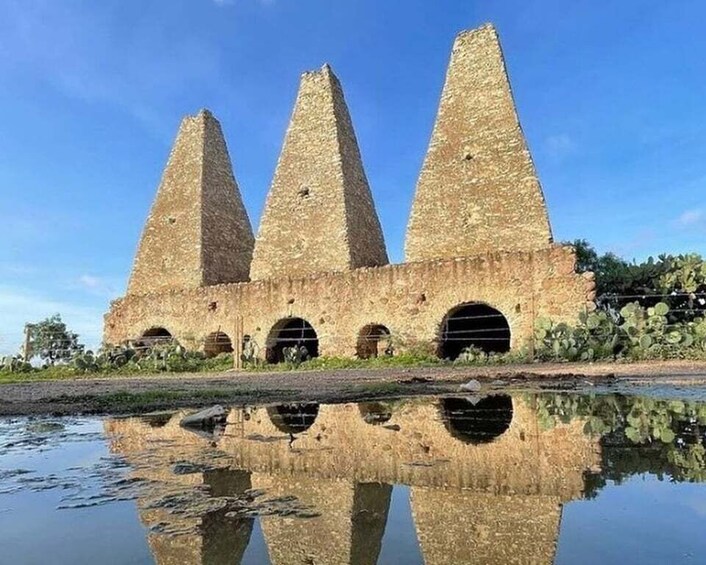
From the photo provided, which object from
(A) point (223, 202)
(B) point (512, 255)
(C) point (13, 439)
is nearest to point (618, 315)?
(B) point (512, 255)

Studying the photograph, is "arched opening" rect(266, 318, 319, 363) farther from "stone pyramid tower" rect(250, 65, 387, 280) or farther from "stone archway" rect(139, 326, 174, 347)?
"stone archway" rect(139, 326, 174, 347)

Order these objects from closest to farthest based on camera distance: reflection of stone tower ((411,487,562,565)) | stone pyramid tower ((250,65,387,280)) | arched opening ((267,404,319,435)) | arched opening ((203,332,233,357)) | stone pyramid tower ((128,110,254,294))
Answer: reflection of stone tower ((411,487,562,565)), arched opening ((267,404,319,435)), stone pyramid tower ((250,65,387,280)), arched opening ((203,332,233,357)), stone pyramid tower ((128,110,254,294))

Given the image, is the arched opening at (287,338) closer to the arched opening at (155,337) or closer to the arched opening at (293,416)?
the arched opening at (155,337)

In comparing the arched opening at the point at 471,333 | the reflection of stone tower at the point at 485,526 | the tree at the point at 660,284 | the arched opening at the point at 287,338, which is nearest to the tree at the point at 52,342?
the arched opening at the point at 287,338

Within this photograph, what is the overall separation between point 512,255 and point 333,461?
15.0m

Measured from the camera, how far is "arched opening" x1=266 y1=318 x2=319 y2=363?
22312mm

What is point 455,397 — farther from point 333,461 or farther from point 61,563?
point 61,563

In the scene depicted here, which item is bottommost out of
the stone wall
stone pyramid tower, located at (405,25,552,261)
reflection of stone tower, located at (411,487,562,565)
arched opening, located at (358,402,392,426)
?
reflection of stone tower, located at (411,487,562,565)

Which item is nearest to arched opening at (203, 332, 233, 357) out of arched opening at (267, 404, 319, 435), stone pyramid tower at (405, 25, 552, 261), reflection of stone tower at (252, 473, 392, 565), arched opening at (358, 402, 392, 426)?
stone pyramid tower at (405, 25, 552, 261)

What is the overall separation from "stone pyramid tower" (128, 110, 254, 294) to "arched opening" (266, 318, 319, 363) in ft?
16.2

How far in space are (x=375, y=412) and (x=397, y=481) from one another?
118 inches

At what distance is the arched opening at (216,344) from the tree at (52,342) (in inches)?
247

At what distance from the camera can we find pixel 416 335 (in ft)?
62.0

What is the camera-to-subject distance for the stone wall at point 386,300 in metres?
17.0
